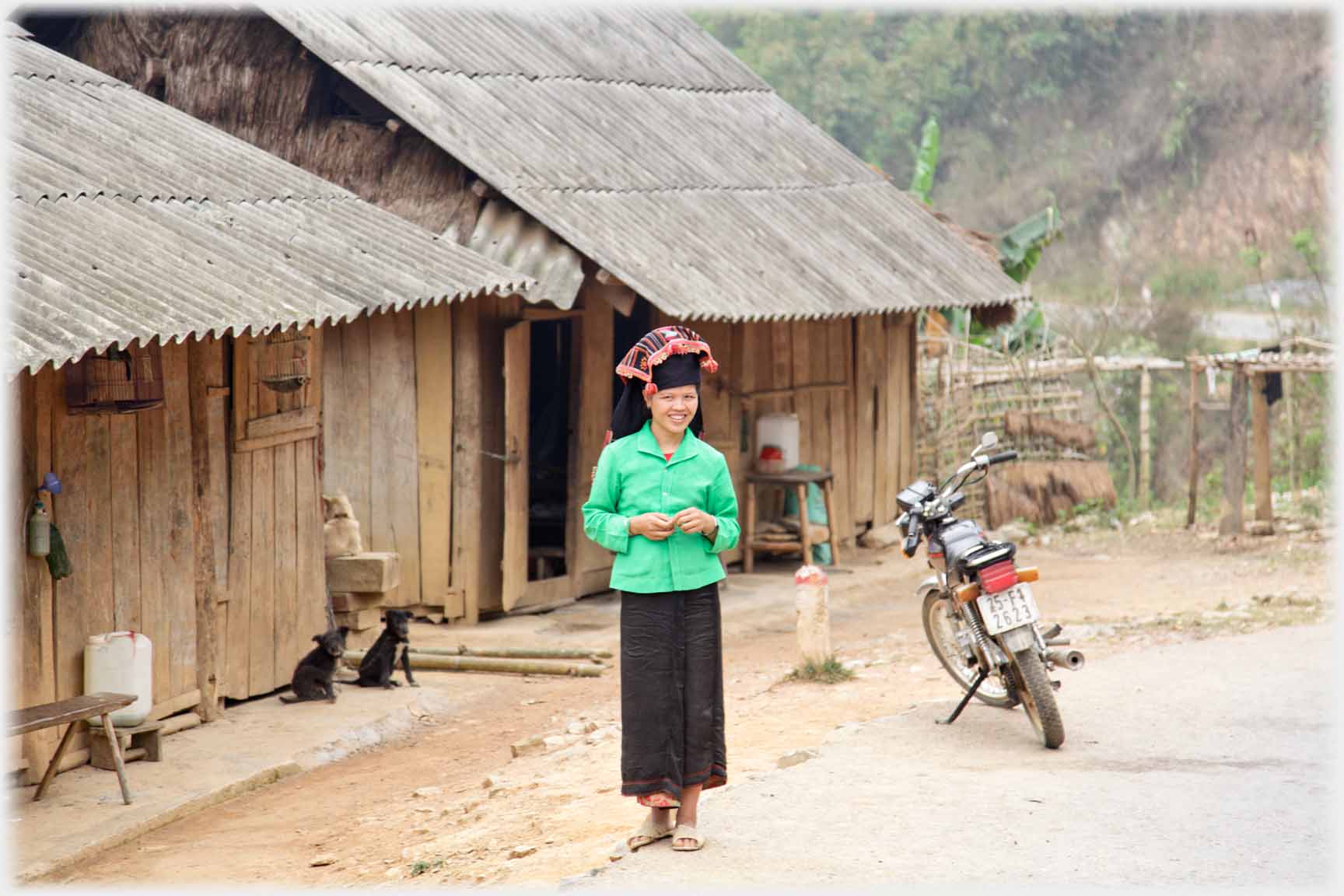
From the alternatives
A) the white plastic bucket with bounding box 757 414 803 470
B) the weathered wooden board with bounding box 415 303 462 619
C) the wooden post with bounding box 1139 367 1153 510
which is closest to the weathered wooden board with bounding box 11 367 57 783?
the weathered wooden board with bounding box 415 303 462 619

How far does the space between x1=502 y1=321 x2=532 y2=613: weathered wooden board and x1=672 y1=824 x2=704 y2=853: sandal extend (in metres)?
6.16

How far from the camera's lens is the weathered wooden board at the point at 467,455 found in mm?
11391

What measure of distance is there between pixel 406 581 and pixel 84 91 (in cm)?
391

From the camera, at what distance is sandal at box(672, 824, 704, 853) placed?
5523 millimetres

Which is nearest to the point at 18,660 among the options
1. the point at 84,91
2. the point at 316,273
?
the point at 316,273

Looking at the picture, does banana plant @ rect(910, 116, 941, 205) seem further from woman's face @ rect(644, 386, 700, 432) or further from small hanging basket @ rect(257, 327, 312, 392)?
woman's face @ rect(644, 386, 700, 432)

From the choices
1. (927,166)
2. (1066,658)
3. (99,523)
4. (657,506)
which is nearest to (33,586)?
(99,523)

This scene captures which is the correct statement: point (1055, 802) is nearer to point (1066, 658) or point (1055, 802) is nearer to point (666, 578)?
point (1066, 658)

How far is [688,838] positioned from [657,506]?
1.12 metres

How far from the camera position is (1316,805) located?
613 cm

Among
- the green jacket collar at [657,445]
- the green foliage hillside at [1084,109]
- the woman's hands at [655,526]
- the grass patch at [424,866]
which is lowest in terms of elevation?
the grass patch at [424,866]

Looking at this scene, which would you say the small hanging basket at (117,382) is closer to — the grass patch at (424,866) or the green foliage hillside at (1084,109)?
the grass patch at (424,866)

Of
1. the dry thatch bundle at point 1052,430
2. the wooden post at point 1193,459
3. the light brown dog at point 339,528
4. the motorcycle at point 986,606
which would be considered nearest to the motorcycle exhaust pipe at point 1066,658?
the motorcycle at point 986,606

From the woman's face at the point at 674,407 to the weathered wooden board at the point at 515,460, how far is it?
598 cm
